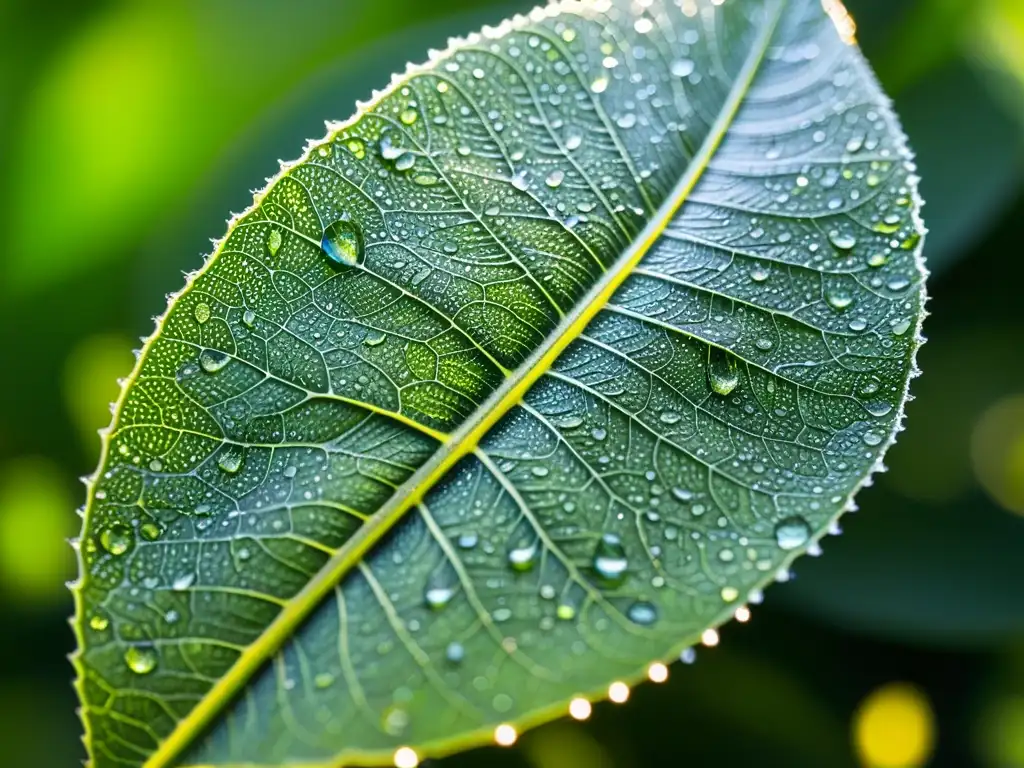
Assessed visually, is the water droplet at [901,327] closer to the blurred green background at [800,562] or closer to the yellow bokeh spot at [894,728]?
the blurred green background at [800,562]

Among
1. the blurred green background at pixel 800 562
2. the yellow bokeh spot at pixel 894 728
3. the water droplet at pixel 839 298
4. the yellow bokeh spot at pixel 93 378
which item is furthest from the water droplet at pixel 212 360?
the yellow bokeh spot at pixel 894 728

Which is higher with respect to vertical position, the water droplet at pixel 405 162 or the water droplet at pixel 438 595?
the water droplet at pixel 405 162

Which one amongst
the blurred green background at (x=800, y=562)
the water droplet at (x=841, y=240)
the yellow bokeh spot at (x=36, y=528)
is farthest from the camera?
the yellow bokeh spot at (x=36, y=528)

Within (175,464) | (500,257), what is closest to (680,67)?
(500,257)

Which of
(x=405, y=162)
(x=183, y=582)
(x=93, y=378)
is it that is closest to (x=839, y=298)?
(x=405, y=162)

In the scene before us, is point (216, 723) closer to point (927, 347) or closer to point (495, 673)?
point (495, 673)

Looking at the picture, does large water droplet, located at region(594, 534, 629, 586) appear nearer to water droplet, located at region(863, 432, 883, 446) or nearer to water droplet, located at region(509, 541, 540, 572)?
water droplet, located at region(509, 541, 540, 572)
